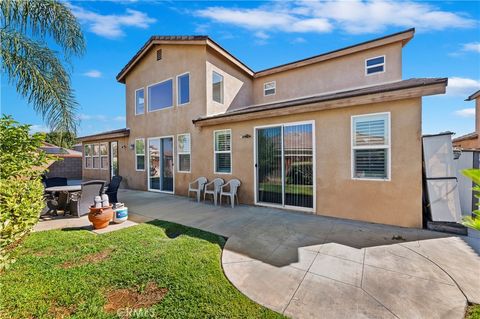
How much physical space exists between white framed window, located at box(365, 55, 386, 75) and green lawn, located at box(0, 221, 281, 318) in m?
10.7

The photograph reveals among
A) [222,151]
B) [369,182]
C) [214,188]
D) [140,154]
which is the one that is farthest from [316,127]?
[140,154]

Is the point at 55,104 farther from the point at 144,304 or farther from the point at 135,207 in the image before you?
the point at 144,304

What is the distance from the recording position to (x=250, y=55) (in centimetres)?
1266

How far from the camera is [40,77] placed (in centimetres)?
497

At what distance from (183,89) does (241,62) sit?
3680 mm

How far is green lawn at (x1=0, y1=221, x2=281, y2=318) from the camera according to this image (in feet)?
8.91

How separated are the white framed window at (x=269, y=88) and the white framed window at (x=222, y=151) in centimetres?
564

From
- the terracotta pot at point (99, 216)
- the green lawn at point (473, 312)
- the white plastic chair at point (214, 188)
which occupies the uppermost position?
the white plastic chair at point (214, 188)

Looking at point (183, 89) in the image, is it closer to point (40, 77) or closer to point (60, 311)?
point (40, 77)

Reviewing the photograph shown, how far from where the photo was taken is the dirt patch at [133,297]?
111 inches

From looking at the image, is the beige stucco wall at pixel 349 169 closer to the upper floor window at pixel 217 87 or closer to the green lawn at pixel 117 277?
the upper floor window at pixel 217 87

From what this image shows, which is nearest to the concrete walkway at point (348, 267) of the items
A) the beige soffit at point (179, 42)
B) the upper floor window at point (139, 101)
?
the beige soffit at point (179, 42)

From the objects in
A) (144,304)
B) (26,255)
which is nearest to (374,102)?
(144,304)

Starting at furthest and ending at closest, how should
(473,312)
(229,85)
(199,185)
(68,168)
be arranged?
1. (68,168)
2. (229,85)
3. (199,185)
4. (473,312)
